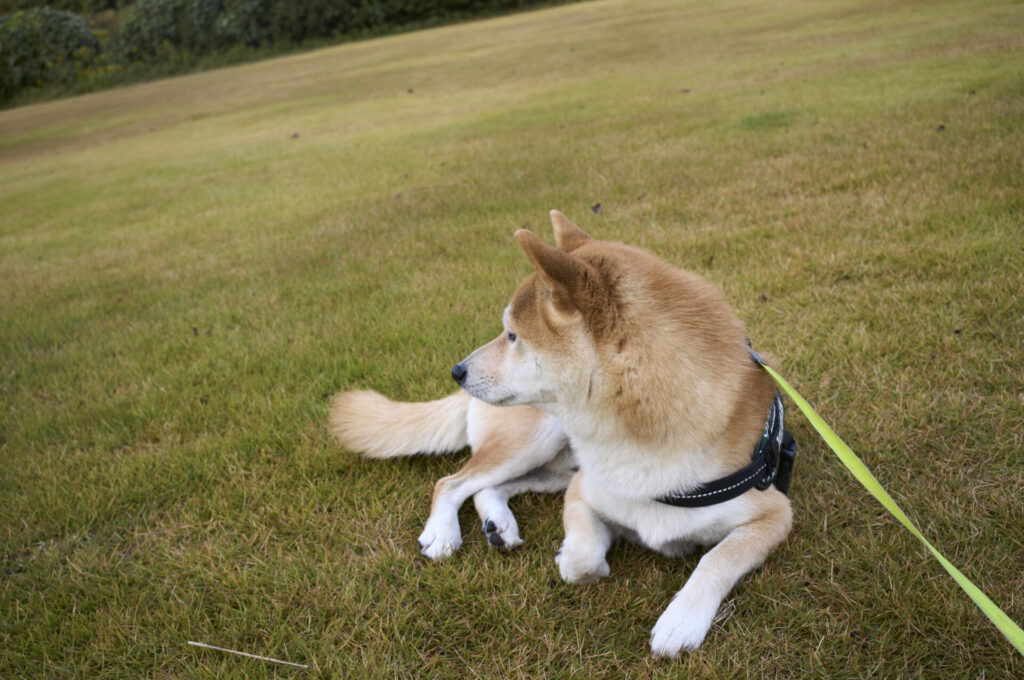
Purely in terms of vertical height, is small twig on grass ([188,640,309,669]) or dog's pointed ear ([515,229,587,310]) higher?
dog's pointed ear ([515,229,587,310])

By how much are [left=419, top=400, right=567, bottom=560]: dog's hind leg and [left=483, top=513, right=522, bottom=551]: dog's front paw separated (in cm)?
12

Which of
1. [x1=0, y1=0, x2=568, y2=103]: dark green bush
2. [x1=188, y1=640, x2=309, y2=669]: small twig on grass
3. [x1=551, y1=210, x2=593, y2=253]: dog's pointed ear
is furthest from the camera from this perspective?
[x1=0, y1=0, x2=568, y2=103]: dark green bush

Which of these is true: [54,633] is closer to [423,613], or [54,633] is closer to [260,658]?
[260,658]

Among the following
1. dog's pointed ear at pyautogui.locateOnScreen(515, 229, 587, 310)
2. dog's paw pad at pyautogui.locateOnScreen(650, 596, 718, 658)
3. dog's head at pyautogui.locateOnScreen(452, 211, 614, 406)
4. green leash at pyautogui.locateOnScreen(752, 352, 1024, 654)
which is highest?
dog's pointed ear at pyautogui.locateOnScreen(515, 229, 587, 310)

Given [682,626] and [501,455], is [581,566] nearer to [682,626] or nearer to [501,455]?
[682,626]

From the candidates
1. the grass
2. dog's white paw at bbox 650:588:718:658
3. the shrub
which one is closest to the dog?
dog's white paw at bbox 650:588:718:658

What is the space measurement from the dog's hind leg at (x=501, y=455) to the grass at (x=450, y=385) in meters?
0.13

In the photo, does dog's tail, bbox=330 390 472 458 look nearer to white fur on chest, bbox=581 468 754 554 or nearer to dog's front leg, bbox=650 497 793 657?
white fur on chest, bbox=581 468 754 554

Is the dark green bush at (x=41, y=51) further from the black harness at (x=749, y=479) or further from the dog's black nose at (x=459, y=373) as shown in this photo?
the black harness at (x=749, y=479)

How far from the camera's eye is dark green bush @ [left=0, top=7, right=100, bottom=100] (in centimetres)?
3581

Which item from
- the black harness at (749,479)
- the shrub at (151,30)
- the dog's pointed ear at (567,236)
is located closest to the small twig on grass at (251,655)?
the black harness at (749,479)

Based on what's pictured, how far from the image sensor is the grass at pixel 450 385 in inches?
79.5

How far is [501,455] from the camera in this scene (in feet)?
8.48

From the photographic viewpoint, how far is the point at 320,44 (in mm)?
39281
